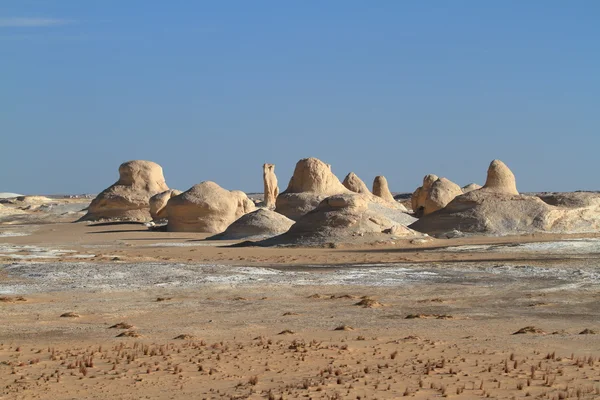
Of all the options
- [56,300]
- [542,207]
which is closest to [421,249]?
[542,207]

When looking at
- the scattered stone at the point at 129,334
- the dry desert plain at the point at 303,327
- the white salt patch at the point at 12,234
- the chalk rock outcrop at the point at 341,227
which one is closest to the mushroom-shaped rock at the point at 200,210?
the white salt patch at the point at 12,234

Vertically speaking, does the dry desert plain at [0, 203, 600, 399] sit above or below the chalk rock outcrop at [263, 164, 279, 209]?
below

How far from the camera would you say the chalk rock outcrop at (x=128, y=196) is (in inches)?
1845

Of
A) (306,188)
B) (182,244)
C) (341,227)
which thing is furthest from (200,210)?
(341,227)

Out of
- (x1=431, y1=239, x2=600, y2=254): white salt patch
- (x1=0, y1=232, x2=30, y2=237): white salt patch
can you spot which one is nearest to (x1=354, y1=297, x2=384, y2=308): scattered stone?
(x1=431, y1=239, x2=600, y2=254): white salt patch

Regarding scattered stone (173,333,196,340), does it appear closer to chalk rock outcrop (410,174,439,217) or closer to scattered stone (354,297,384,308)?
scattered stone (354,297,384,308)

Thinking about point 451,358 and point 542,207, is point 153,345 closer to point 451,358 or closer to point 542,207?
point 451,358

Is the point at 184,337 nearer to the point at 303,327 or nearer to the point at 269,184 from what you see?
the point at 303,327

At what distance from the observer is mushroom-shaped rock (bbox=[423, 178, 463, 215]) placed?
47.2 metres

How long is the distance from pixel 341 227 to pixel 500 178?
36.4 feet

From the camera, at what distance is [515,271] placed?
20719mm

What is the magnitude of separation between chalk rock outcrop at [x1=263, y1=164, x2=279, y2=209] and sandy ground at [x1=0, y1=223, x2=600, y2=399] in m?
25.0

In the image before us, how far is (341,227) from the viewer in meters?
30.7

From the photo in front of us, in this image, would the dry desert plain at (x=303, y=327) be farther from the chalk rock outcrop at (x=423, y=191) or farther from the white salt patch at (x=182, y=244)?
the chalk rock outcrop at (x=423, y=191)
